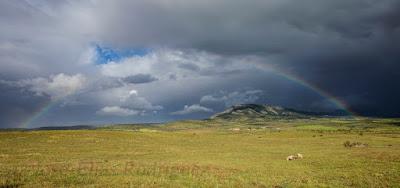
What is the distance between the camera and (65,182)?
78.1ft

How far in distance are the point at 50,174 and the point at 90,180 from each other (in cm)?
440

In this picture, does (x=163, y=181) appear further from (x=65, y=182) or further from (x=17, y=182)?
(x=17, y=182)

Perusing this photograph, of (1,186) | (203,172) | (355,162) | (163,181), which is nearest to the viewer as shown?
(1,186)

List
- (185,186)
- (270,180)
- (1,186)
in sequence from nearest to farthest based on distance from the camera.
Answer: (1,186) → (185,186) → (270,180)

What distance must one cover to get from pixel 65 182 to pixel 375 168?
2635cm

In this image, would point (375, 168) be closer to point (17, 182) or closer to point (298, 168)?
point (298, 168)

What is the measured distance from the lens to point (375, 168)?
33.0m

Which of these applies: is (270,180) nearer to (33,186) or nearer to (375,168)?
(375,168)

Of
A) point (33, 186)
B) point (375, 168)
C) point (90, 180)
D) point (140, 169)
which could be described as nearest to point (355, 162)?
point (375, 168)

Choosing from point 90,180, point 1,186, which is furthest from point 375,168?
point 1,186

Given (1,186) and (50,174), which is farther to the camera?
(50,174)

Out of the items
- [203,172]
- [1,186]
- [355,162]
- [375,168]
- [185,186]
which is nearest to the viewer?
[1,186]

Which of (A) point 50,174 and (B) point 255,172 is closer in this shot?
(A) point 50,174

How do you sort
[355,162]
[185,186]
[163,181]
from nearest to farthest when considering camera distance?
[185,186]
[163,181]
[355,162]
